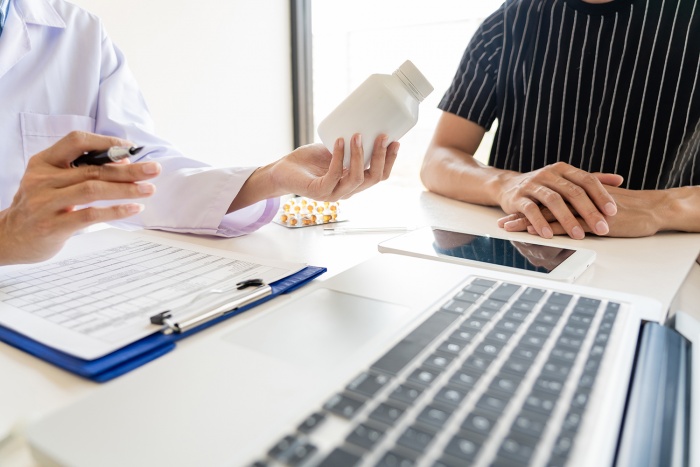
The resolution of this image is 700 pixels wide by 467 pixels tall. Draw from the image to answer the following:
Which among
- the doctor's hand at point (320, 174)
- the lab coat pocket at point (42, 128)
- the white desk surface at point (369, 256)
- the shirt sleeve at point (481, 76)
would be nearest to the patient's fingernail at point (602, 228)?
the white desk surface at point (369, 256)

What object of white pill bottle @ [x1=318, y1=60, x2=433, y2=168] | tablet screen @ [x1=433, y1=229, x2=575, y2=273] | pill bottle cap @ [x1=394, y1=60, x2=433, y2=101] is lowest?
tablet screen @ [x1=433, y1=229, x2=575, y2=273]

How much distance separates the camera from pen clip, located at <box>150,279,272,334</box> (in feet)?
1.26

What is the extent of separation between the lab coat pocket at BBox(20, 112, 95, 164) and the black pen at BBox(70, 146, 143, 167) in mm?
498

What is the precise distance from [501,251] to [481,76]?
26.5 inches

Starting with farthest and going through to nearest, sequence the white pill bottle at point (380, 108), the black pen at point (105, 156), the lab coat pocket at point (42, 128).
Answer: the lab coat pocket at point (42, 128) → the white pill bottle at point (380, 108) → the black pen at point (105, 156)

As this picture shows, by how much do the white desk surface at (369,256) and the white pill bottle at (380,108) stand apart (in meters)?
0.15

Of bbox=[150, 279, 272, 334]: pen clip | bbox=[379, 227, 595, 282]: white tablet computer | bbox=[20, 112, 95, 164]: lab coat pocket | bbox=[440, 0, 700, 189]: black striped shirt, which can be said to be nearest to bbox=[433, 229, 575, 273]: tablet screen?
bbox=[379, 227, 595, 282]: white tablet computer

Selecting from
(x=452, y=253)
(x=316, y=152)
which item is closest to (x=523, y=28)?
(x=316, y=152)

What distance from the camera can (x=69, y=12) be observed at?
0.96 metres

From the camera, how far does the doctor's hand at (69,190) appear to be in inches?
17.8

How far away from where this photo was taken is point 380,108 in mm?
553

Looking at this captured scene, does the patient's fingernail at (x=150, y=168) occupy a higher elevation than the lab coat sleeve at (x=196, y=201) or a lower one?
higher

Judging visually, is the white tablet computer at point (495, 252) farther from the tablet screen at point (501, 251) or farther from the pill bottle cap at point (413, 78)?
the pill bottle cap at point (413, 78)

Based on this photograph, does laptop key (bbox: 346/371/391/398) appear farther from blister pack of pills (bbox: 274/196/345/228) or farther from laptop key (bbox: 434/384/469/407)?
blister pack of pills (bbox: 274/196/345/228)
